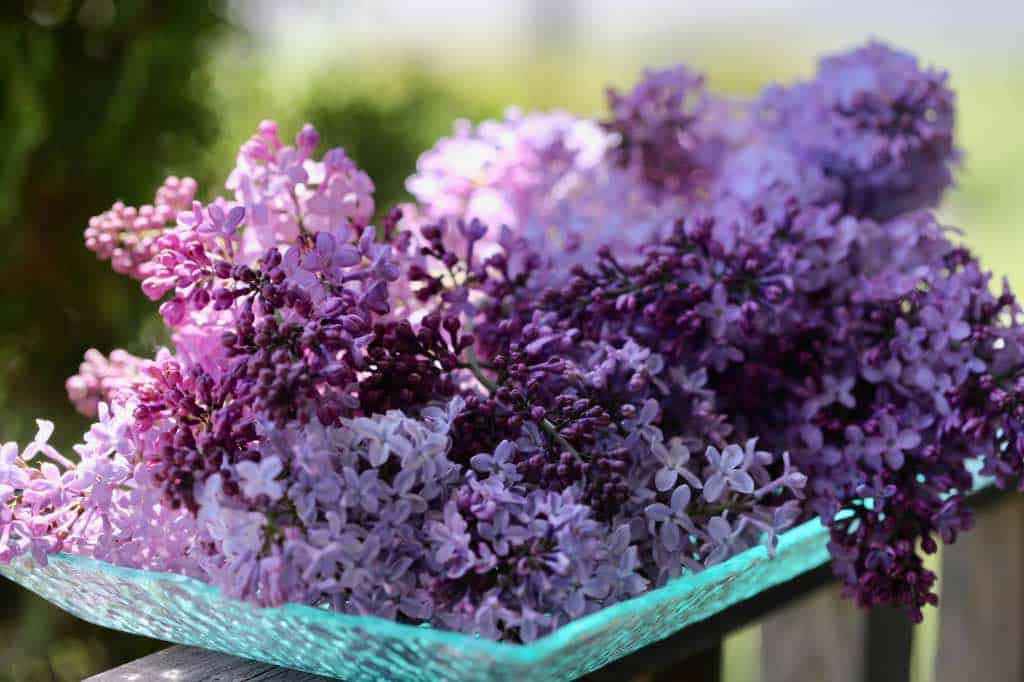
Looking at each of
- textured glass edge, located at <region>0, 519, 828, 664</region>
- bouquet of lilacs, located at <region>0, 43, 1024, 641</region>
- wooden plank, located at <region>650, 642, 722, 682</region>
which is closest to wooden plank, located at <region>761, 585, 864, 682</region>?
wooden plank, located at <region>650, 642, 722, 682</region>

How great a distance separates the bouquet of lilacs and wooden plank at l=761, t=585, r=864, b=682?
23.0 inches

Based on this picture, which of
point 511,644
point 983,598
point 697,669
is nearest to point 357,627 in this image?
point 511,644

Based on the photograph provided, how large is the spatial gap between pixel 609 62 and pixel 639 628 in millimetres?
3967

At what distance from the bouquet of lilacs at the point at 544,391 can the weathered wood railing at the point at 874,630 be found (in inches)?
11.5

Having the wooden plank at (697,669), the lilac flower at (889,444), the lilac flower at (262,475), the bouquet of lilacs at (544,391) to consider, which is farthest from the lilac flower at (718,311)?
the wooden plank at (697,669)

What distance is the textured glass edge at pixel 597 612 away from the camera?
1.54 feet

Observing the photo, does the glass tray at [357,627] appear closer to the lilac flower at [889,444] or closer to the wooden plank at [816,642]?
the lilac flower at [889,444]

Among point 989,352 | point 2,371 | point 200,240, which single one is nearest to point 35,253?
point 2,371

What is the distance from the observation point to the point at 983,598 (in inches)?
56.6

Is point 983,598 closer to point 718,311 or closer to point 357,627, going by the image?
point 718,311

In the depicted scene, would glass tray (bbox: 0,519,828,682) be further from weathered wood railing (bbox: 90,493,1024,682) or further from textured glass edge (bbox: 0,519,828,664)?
weathered wood railing (bbox: 90,493,1024,682)

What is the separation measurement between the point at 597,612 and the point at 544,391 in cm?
14

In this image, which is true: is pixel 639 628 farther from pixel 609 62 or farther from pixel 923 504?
pixel 609 62

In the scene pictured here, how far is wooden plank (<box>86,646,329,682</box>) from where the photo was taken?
603mm
